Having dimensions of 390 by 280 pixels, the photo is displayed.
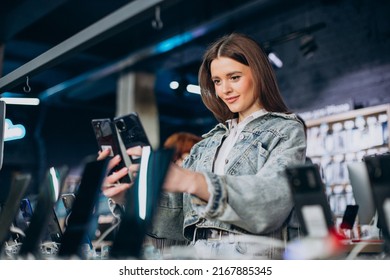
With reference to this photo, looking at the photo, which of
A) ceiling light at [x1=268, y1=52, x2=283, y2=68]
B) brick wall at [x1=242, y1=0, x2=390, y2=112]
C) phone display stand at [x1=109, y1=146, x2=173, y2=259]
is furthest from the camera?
ceiling light at [x1=268, y1=52, x2=283, y2=68]

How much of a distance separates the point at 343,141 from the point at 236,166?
3205 millimetres

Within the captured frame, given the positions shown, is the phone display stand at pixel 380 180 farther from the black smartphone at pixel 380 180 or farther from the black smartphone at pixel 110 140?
the black smartphone at pixel 110 140

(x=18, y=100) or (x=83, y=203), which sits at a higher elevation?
(x=18, y=100)

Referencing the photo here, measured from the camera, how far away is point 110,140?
1.09 m

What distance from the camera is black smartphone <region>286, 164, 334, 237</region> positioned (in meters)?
0.68

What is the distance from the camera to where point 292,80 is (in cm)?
456

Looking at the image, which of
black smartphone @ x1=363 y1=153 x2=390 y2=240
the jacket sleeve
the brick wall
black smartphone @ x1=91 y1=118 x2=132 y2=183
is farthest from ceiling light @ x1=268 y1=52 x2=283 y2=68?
black smartphone @ x1=363 y1=153 x2=390 y2=240

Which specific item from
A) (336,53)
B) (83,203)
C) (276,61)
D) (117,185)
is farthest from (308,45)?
(83,203)

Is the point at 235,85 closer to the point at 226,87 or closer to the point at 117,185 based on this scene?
the point at 226,87

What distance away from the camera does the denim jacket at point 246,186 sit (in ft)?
2.78

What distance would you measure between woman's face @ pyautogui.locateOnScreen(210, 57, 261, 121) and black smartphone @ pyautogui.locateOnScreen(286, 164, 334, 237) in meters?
0.41

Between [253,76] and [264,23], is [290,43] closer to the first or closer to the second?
[264,23]

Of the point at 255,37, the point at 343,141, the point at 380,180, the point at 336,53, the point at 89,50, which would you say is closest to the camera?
the point at 380,180

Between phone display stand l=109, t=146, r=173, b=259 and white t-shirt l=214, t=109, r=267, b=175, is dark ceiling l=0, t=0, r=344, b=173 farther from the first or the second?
phone display stand l=109, t=146, r=173, b=259
